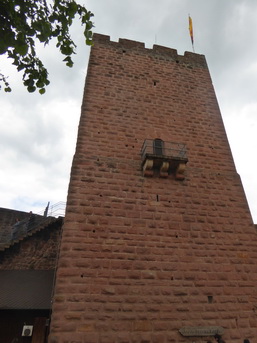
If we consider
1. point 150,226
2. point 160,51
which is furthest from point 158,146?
point 160,51

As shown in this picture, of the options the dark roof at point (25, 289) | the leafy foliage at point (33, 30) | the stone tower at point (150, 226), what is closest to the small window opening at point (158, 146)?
the stone tower at point (150, 226)

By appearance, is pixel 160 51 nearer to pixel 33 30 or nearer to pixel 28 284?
pixel 33 30

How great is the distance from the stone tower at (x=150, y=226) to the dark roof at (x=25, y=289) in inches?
126

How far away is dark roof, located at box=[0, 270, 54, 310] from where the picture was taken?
6516 millimetres

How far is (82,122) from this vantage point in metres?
6.02

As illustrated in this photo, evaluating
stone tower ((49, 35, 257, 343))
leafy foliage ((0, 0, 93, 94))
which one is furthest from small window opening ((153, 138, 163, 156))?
leafy foliage ((0, 0, 93, 94))

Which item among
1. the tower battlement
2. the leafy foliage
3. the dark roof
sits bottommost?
the dark roof

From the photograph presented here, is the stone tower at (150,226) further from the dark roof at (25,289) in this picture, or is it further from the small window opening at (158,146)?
the dark roof at (25,289)

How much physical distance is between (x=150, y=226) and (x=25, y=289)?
4.64 m

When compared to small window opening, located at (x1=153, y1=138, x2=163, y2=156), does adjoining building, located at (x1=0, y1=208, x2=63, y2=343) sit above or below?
below

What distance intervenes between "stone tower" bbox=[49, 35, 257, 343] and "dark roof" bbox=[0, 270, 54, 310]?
320 centimetres

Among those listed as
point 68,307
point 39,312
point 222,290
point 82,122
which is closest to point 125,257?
point 68,307

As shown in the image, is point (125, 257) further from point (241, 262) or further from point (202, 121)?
point (202, 121)

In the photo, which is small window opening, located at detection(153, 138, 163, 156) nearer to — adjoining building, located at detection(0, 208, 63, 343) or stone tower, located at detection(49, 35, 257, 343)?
stone tower, located at detection(49, 35, 257, 343)
